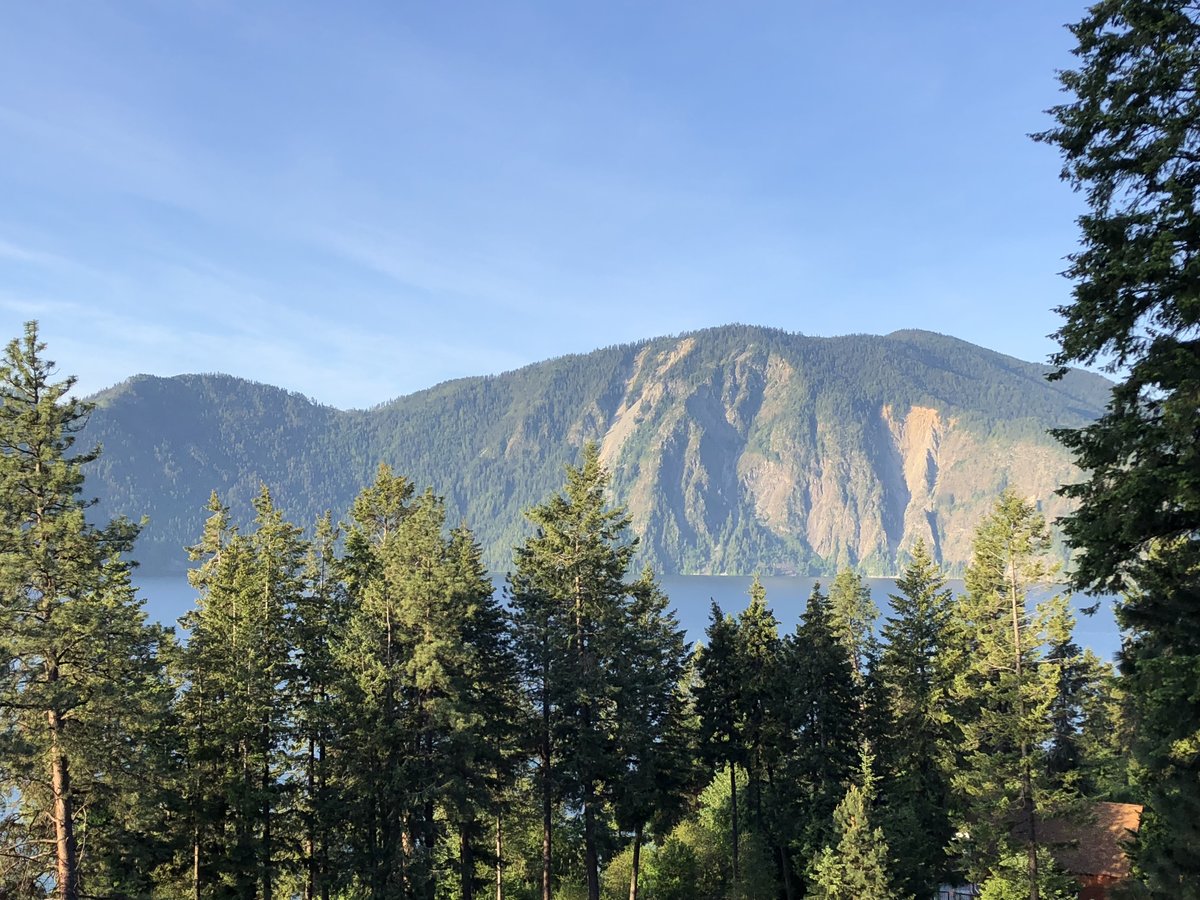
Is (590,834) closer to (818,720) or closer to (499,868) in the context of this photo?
(499,868)

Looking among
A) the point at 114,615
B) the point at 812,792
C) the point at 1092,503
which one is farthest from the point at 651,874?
the point at 1092,503

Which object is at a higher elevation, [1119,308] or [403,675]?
[1119,308]

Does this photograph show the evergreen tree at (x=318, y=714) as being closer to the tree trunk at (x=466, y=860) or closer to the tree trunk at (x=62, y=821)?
the tree trunk at (x=466, y=860)

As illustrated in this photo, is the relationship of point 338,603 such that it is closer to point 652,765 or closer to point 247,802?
point 247,802

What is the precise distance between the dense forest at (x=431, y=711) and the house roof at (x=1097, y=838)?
3.24m

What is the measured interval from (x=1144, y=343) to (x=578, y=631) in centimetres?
2223

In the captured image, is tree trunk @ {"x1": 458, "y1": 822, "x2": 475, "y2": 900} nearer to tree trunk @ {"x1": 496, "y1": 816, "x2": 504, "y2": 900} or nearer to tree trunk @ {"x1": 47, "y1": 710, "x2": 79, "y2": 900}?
tree trunk @ {"x1": 496, "y1": 816, "x2": 504, "y2": 900}

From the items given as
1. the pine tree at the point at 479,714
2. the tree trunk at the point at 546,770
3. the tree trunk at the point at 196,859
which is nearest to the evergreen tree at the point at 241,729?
the tree trunk at the point at 196,859

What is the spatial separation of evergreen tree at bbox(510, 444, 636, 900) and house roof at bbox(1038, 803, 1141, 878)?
1854cm

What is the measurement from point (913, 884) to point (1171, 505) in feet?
92.5

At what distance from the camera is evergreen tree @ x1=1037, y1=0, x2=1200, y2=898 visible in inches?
398

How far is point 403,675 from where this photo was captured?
998 inches

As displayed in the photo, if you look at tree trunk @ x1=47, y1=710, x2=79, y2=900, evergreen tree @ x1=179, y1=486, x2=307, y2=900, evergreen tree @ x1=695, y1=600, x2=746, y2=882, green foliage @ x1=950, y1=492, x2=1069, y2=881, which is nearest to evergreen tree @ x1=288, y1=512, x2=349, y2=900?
evergreen tree @ x1=179, y1=486, x2=307, y2=900

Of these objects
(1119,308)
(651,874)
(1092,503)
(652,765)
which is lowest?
(651,874)
